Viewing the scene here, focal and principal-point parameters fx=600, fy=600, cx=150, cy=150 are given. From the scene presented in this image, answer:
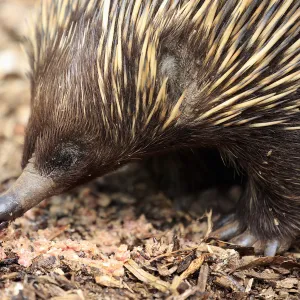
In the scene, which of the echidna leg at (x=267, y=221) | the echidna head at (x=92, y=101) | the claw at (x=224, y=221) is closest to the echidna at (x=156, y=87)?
the echidna head at (x=92, y=101)

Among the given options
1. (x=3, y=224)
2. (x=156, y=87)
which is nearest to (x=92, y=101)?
(x=156, y=87)

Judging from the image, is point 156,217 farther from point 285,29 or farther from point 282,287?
point 285,29

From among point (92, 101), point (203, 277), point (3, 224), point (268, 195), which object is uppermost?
point (92, 101)

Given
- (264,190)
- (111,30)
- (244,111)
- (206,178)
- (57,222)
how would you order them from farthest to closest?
(206,178) → (57,222) → (264,190) → (244,111) → (111,30)

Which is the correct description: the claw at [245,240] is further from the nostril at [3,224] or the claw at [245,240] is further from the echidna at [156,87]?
the nostril at [3,224]

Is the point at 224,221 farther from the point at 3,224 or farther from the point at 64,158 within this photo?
the point at 3,224

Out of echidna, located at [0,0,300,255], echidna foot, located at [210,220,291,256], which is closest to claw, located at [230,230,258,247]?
echidna foot, located at [210,220,291,256]

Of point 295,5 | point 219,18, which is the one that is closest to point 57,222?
point 219,18
